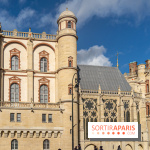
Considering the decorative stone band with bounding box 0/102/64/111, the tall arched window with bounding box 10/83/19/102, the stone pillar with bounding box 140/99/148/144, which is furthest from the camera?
the stone pillar with bounding box 140/99/148/144

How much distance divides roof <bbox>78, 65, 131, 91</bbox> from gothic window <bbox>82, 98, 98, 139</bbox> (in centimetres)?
294

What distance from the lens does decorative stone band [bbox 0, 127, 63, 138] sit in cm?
4260

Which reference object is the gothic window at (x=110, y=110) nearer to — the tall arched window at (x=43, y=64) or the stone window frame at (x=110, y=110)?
the stone window frame at (x=110, y=110)

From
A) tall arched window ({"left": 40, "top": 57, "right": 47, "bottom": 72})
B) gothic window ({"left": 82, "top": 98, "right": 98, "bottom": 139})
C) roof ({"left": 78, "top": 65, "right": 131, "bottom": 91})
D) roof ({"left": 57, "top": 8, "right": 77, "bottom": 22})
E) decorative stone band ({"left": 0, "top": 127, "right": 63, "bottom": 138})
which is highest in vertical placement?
roof ({"left": 57, "top": 8, "right": 77, "bottom": 22})

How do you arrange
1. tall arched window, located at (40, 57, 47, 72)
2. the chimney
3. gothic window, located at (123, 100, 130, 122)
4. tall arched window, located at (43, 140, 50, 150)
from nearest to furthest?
tall arched window, located at (43, 140, 50, 150) → tall arched window, located at (40, 57, 47, 72) → gothic window, located at (123, 100, 130, 122) → the chimney

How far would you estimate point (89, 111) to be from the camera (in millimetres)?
50094

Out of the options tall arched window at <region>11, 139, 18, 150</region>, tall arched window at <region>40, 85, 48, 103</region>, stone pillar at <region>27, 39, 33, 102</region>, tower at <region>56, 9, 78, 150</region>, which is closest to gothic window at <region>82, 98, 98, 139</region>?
tower at <region>56, 9, 78, 150</region>

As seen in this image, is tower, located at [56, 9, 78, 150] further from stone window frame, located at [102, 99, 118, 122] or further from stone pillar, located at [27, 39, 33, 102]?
stone window frame, located at [102, 99, 118, 122]

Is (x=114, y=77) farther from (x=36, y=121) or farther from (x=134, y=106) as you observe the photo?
(x=36, y=121)

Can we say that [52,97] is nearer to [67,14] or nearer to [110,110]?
[110,110]

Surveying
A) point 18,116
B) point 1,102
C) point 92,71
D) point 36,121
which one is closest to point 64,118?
point 36,121

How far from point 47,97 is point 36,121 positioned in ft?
20.7

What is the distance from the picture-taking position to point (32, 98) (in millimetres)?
47906

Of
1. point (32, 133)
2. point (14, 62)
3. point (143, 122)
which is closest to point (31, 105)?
point (32, 133)
